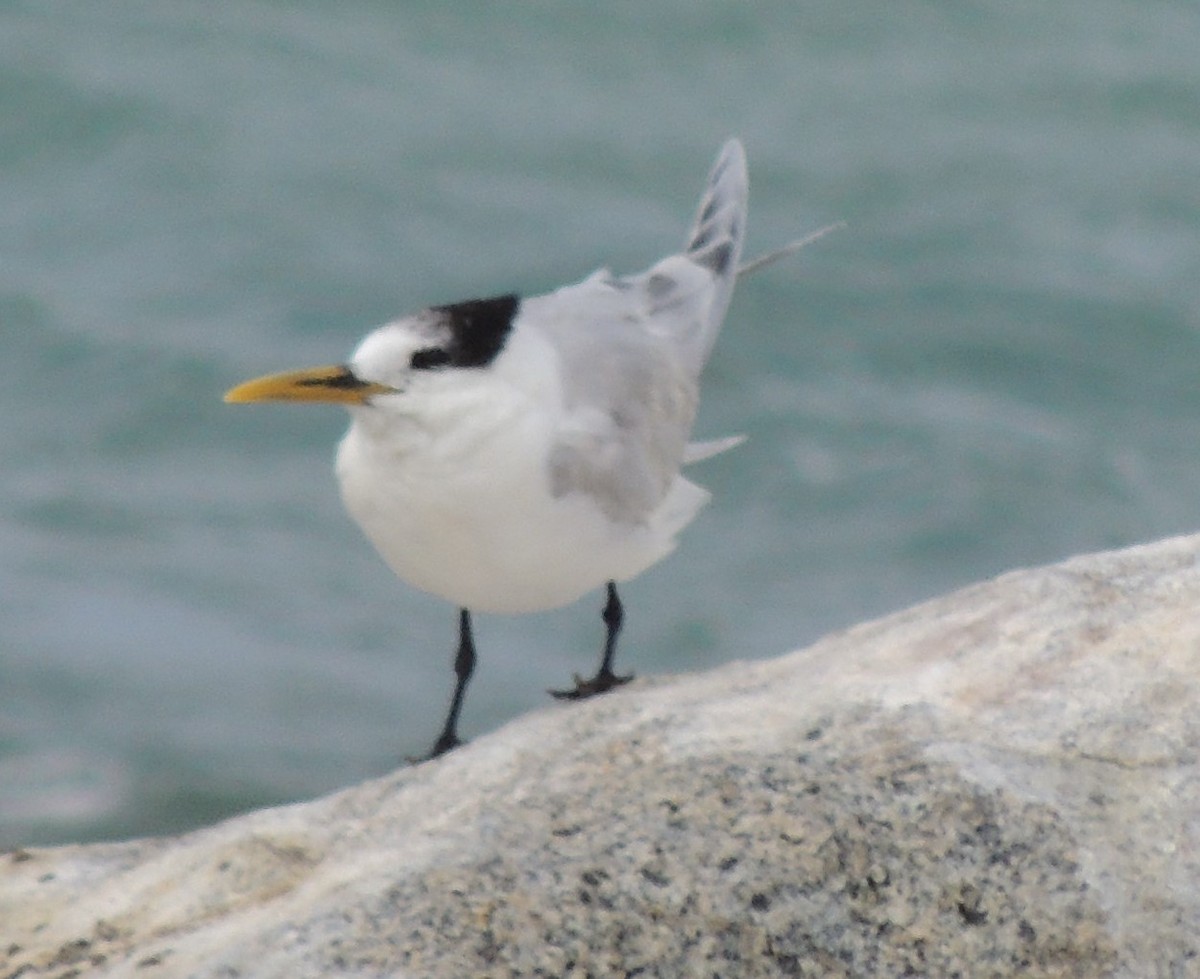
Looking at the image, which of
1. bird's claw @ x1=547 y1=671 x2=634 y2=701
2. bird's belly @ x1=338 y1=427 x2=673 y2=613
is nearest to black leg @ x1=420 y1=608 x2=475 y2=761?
bird's claw @ x1=547 y1=671 x2=634 y2=701

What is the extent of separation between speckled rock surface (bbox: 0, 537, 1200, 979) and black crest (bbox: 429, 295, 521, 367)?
1.05 metres

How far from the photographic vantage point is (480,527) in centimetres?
501

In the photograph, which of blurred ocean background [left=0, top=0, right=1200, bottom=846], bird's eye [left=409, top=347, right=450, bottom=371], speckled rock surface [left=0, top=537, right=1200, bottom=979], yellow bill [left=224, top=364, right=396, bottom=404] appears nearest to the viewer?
speckled rock surface [left=0, top=537, right=1200, bottom=979]

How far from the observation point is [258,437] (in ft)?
36.2

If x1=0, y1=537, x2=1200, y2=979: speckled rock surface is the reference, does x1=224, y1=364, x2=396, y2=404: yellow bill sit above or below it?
above

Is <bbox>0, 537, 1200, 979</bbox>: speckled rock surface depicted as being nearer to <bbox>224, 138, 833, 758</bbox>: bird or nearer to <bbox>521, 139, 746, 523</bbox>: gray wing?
<bbox>224, 138, 833, 758</bbox>: bird

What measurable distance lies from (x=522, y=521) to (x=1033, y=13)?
936 cm

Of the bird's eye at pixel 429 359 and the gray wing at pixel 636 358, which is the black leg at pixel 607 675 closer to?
the gray wing at pixel 636 358

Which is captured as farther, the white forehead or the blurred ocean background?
the blurred ocean background

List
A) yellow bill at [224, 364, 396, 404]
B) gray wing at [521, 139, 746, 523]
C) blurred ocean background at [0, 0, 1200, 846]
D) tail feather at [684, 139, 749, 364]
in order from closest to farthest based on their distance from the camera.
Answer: yellow bill at [224, 364, 396, 404] < gray wing at [521, 139, 746, 523] < tail feather at [684, 139, 749, 364] < blurred ocean background at [0, 0, 1200, 846]

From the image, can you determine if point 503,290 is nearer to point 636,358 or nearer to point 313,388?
point 636,358

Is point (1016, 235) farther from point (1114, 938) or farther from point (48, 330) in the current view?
point (1114, 938)

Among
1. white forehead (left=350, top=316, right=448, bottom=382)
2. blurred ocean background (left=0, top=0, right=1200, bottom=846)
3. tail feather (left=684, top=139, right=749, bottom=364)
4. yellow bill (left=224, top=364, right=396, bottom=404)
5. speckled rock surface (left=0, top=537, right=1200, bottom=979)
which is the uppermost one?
white forehead (left=350, top=316, right=448, bottom=382)

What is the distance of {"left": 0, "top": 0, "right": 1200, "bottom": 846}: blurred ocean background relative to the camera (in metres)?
9.65
